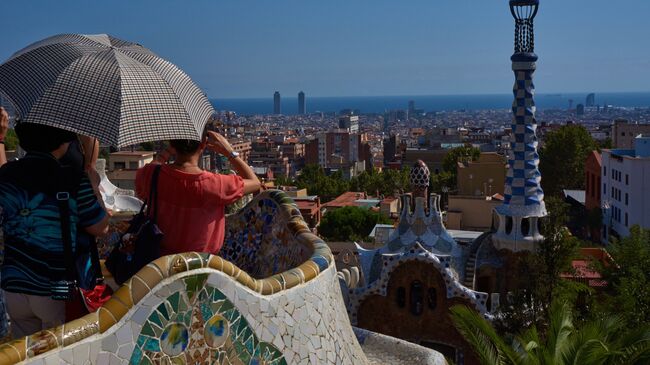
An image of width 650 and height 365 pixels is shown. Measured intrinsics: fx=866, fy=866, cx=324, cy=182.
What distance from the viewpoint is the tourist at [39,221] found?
3.46 meters

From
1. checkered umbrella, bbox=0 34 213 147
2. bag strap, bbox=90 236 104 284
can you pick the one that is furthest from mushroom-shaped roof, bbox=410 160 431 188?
bag strap, bbox=90 236 104 284

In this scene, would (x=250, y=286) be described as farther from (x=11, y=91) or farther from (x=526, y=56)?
(x=526, y=56)

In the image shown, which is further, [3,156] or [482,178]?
[482,178]

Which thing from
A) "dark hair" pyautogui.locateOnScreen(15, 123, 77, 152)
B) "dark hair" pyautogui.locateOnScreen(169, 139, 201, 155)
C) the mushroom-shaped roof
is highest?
"dark hair" pyautogui.locateOnScreen(15, 123, 77, 152)

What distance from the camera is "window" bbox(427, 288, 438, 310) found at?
43.4 feet

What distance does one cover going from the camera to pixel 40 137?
11.7ft

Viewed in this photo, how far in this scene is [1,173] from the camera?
3.49m

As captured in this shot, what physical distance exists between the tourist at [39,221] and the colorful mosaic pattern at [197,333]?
0.54 meters

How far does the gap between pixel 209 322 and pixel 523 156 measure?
38.6 feet

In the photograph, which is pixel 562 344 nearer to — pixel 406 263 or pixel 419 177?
pixel 406 263

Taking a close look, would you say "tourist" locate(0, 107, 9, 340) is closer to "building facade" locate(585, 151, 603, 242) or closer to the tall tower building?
the tall tower building

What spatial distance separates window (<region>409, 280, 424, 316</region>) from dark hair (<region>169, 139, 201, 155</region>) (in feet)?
31.3

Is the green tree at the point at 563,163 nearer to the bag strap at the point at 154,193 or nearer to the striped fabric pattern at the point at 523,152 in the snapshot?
the striped fabric pattern at the point at 523,152

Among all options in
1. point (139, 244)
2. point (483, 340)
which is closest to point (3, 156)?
point (139, 244)
